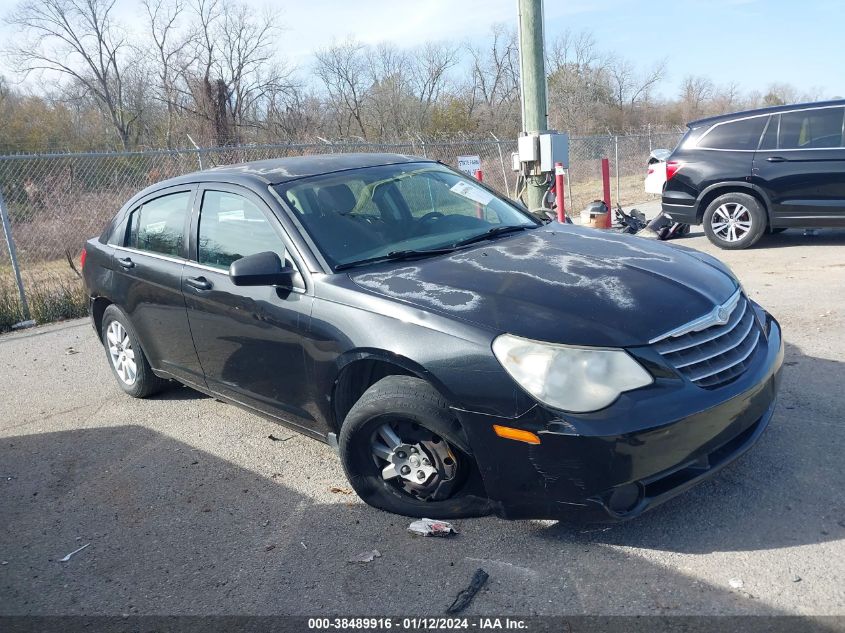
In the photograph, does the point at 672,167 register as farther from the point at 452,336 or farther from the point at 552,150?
the point at 452,336

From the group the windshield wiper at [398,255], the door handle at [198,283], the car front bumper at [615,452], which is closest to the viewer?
the car front bumper at [615,452]

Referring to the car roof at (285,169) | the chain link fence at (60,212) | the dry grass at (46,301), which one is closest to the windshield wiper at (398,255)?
the car roof at (285,169)

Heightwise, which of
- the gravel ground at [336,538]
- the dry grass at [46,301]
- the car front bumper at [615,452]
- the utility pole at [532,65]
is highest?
the utility pole at [532,65]

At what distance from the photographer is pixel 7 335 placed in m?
8.34

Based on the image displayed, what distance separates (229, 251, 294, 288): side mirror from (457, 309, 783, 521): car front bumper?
1250mm

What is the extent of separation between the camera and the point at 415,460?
3.35 meters

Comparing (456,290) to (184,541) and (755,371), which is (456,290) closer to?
(755,371)

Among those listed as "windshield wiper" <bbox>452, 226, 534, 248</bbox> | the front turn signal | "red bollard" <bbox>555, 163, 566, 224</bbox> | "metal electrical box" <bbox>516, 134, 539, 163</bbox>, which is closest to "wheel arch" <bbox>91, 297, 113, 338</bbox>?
"windshield wiper" <bbox>452, 226, 534, 248</bbox>

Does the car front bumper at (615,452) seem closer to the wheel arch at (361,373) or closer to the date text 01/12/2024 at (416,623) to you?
the wheel arch at (361,373)

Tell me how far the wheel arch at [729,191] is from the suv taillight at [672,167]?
48 centimetres

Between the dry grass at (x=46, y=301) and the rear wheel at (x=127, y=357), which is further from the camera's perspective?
the dry grass at (x=46, y=301)

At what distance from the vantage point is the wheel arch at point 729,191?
903 cm

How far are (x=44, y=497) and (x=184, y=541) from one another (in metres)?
1.18

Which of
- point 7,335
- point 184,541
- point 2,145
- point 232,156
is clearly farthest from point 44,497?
point 2,145
